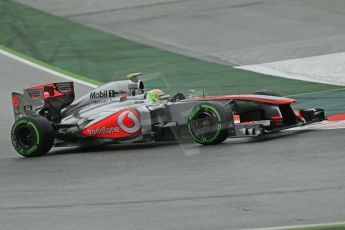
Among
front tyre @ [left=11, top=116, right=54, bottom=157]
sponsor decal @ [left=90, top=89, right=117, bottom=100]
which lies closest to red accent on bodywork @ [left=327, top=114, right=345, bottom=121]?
sponsor decal @ [left=90, top=89, right=117, bottom=100]

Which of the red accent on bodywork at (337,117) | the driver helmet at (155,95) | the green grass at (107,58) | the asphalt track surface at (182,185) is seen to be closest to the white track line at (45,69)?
the green grass at (107,58)

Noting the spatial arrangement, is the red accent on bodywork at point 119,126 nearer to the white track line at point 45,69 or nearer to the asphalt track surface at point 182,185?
the asphalt track surface at point 182,185

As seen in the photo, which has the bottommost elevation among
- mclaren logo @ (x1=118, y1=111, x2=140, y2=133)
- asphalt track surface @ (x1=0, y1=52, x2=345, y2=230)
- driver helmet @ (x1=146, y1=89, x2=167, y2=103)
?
asphalt track surface @ (x1=0, y1=52, x2=345, y2=230)

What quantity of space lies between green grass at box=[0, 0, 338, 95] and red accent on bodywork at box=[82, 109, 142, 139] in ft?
4.39

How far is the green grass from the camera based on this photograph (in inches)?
768

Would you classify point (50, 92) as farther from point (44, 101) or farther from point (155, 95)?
point (155, 95)

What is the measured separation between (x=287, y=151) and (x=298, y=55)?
972cm

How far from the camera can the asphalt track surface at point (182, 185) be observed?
943 cm

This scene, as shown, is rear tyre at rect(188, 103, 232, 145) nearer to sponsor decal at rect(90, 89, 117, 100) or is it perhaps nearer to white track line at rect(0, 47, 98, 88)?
sponsor decal at rect(90, 89, 117, 100)

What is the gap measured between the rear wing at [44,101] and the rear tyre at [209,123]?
8.76ft

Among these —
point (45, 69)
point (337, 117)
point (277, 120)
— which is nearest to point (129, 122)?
point (277, 120)

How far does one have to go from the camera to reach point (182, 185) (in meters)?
11.1

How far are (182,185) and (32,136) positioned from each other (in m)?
3.99

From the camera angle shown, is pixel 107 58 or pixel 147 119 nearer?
pixel 147 119
